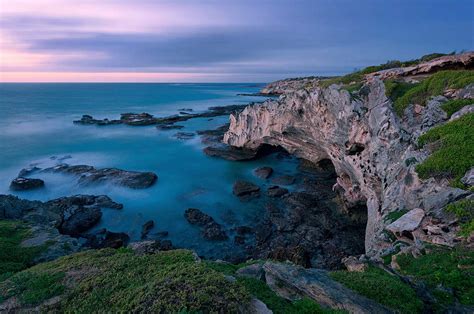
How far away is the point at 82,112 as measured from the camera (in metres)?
81.3

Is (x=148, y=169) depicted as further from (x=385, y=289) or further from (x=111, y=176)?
(x=385, y=289)

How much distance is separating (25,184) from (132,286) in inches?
1095

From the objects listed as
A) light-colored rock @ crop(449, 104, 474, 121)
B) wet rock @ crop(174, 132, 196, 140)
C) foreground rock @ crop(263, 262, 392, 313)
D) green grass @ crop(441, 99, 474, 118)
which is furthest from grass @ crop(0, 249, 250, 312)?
wet rock @ crop(174, 132, 196, 140)

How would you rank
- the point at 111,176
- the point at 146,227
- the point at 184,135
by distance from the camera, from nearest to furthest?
the point at 146,227
the point at 111,176
the point at 184,135

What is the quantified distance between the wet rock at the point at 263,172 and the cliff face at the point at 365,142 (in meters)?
3.58

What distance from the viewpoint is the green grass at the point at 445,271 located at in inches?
305

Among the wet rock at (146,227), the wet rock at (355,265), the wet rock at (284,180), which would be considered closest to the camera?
the wet rock at (355,265)

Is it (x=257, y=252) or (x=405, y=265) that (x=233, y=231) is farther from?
(x=405, y=265)

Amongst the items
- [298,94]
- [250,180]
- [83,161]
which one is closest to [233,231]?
[250,180]

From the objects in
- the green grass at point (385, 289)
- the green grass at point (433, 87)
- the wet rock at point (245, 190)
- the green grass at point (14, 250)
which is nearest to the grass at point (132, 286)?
the green grass at point (385, 289)

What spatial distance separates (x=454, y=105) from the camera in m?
17.9

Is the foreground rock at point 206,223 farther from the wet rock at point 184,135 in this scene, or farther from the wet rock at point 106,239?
the wet rock at point 184,135

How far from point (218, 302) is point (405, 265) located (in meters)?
7.18

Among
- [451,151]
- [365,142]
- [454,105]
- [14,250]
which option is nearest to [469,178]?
[451,151]
